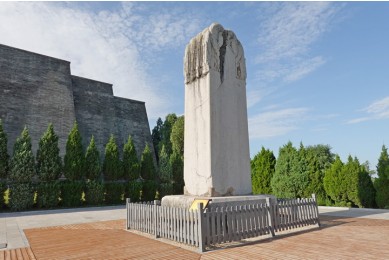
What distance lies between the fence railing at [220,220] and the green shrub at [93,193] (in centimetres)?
1141

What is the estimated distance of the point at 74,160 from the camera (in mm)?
19234

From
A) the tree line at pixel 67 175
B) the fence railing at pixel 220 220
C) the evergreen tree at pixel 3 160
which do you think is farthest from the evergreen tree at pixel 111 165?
the fence railing at pixel 220 220

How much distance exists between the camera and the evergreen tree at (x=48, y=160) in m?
17.8

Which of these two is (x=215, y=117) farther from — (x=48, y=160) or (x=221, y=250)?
(x=48, y=160)

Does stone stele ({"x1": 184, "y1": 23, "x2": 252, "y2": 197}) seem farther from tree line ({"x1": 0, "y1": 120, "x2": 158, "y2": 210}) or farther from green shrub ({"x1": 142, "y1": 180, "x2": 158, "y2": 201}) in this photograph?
green shrub ({"x1": 142, "y1": 180, "x2": 158, "y2": 201})

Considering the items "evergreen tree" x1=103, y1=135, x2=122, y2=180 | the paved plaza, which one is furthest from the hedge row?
the paved plaza

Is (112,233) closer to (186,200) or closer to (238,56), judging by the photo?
(186,200)

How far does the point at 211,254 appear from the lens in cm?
561

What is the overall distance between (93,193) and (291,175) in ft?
42.5

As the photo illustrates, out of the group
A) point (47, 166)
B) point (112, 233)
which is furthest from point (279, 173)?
point (47, 166)

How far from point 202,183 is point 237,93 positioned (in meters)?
3.17

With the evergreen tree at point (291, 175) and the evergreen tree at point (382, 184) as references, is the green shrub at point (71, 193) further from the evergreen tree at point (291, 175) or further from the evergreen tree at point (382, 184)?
the evergreen tree at point (382, 184)

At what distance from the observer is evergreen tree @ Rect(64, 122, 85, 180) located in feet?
62.3

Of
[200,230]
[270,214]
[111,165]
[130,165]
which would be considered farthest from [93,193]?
[200,230]
